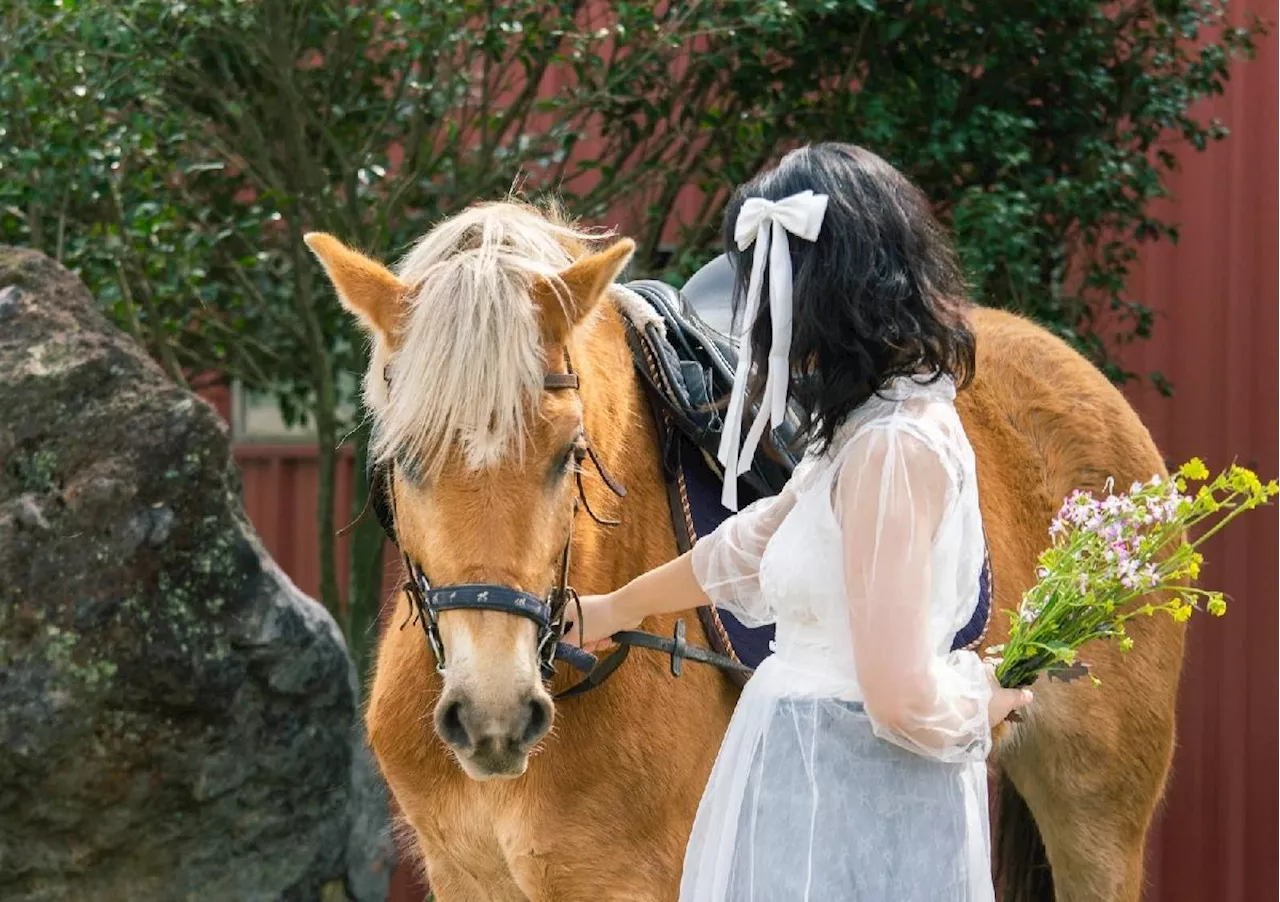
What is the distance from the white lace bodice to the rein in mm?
355

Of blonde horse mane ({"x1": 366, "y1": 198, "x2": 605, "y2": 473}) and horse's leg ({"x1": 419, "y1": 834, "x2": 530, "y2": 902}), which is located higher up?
blonde horse mane ({"x1": 366, "y1": 198, "x2": 605, "y2": 473})

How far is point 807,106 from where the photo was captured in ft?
16.3

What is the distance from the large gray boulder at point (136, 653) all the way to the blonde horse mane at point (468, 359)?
1557 millimetres

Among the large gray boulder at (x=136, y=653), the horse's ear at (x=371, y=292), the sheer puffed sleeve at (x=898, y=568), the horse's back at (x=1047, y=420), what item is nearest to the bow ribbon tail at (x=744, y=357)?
the sheer puffed sleeve at (x=898, y=568)

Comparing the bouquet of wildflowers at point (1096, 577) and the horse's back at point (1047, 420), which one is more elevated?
the bouquet of wildflowers at point (1096, 577)

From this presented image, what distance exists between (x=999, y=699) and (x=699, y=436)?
924 mm

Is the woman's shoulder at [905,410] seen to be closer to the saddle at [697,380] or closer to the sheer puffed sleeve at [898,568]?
the sheer puffed sleeve at [898,568]

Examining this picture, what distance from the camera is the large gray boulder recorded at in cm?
375

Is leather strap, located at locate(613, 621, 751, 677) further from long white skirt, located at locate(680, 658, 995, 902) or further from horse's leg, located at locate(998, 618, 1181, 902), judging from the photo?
horse's leg, located at locate(998, 618, 1181, 902)

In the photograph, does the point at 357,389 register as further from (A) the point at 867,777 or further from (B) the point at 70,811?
(A) the point at 867,777

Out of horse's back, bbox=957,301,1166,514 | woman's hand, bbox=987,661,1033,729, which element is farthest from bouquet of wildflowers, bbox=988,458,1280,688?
horse's back, bbox=957,301,1166,514

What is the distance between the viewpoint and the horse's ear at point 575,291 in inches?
96.3

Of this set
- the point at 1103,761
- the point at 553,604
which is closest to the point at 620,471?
the point at 553,604

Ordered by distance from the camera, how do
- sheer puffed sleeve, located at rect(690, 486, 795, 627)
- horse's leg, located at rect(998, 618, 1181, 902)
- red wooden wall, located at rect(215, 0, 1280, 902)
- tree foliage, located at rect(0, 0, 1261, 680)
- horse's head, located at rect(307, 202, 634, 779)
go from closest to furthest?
horse's head, located at rect(307, 202, 634, 779)
sheer puffed sleeve, located at rect(690, 486, 795, 627)
horse's leg, located at rect(998, 618, 1181, 902)
tree foliage, located at rect(0, 0, 1261, 680)
red wooden wall, located at rect(215, 0, 1280, 902)
